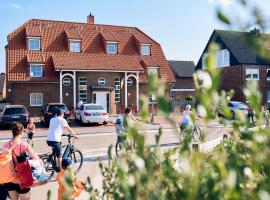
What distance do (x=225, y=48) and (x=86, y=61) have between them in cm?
1740

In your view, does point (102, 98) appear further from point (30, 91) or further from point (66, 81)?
point (30, 91)

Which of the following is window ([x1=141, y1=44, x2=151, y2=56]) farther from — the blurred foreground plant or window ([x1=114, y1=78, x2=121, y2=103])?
the blurred foreground plant

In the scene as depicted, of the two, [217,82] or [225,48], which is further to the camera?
[225,48]

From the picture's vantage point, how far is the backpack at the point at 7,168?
5.83 m

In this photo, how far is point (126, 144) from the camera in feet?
8.07

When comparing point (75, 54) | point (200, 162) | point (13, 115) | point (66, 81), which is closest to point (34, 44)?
point (75, 54)

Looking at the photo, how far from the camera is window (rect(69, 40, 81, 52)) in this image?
33688 millimetres

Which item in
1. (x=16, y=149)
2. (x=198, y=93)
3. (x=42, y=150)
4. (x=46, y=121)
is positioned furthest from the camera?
(x=46, y=121)

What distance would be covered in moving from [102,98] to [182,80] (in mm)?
21265

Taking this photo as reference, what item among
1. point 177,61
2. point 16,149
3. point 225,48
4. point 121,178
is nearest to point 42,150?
point 16,149

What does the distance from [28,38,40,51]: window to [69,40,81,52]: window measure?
2.85 meters

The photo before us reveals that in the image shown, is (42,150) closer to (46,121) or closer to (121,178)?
(46,121)

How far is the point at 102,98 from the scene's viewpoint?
1299 inches

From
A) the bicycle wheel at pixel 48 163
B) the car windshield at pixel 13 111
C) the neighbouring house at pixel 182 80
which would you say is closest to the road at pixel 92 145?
the bicycle wheel at pixel 48 163
